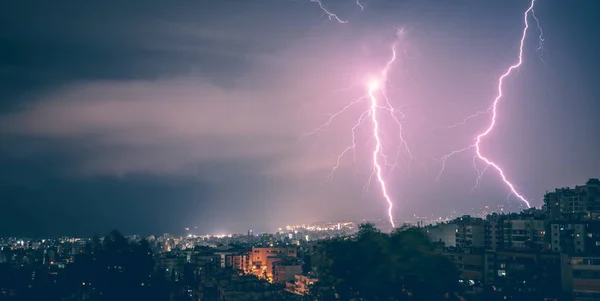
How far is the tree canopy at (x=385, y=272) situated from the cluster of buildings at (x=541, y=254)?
8.73ft

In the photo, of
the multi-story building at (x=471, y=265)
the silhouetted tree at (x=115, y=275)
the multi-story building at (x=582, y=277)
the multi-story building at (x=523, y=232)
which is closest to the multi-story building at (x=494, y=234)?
the multi-story building at (x=523, y=232)

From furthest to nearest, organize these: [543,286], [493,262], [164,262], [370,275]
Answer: [164,262]
[493,262]
[543,286]
[370,275]

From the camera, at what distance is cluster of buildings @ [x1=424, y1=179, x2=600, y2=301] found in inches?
782

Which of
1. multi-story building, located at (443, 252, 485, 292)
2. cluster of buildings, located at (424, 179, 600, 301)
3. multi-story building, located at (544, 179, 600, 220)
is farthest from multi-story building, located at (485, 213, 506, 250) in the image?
multi-story building, located at (443, 252, 485, 292)

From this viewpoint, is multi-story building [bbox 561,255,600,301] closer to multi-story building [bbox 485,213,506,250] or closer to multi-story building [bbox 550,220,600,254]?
multi-story building [bbox 550,220,600,254]

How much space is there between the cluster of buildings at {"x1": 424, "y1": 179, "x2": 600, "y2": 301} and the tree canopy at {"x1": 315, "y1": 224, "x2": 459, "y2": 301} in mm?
2661

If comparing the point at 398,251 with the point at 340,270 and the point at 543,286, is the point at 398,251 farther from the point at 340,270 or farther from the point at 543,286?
the point at 543,286

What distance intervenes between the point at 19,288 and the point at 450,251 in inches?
617

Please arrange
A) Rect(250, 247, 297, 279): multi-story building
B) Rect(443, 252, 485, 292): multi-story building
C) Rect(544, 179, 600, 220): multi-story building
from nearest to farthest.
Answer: Rect(443, 252, 485, 292): multi-story building
Rect(544, 179, 600, 220): multi-story building
Rect(250, 247, 297, 279): multi-story building

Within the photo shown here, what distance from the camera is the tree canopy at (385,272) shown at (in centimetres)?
1831

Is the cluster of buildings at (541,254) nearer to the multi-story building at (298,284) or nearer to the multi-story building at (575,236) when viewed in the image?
the multi-story building at (575,236)

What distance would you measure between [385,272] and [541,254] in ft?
21.4

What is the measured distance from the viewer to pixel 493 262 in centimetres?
2309

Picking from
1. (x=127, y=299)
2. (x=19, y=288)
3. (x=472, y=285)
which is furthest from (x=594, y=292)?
(x=19, y=288)
